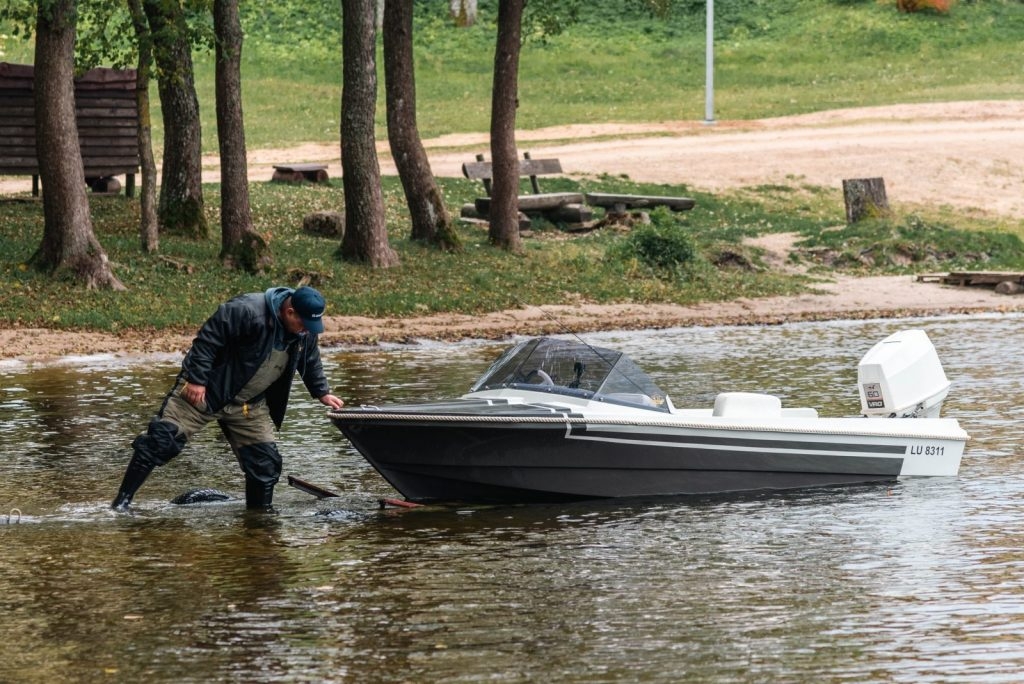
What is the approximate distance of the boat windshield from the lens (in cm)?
1226

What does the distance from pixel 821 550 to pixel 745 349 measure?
1063cm

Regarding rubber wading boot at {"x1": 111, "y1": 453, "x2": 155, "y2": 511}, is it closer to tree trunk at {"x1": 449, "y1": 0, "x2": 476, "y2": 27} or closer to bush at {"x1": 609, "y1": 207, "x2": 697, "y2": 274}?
bush at {"x1": 609, "y1": 207, "x2": 697, "y2": 274}

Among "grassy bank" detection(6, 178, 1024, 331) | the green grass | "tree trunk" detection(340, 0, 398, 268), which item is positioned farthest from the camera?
"tree trunk" detection(340, 0, 398, 268)

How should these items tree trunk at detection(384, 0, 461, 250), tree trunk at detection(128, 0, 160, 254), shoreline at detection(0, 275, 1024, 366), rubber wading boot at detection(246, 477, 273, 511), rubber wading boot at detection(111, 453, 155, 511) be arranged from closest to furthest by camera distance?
rubber wading boot at detection(111, 453, 155, 511) < rubber wading boot at detection(246, 477, 273, 511) < shoreline at detection(0, 275, 1024, 366) < tree trunk at detection(128, 0, 160, 254) < tree trunk at detection(384, 0, 461, 250)

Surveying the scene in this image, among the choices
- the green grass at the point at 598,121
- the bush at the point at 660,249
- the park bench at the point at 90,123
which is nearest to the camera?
the green grass at the point at 598,121

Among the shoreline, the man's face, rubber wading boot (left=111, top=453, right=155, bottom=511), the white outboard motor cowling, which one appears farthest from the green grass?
the white outboard motor cowling

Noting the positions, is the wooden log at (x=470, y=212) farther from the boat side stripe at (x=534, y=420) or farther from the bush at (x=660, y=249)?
the boat side stripe at (x=534, y=420)

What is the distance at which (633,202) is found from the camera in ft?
106

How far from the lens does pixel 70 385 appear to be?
1806cm

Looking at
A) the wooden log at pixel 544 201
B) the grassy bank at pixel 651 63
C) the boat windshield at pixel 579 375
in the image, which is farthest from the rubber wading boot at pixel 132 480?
the grassy bank at pixel 651 63

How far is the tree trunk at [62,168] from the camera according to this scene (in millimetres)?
22016

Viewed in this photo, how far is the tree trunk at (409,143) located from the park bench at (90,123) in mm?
5327

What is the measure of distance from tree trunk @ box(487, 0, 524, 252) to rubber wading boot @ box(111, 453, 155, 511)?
52.3 ft

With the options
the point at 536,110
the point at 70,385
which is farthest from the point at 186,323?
the point at 536,110
